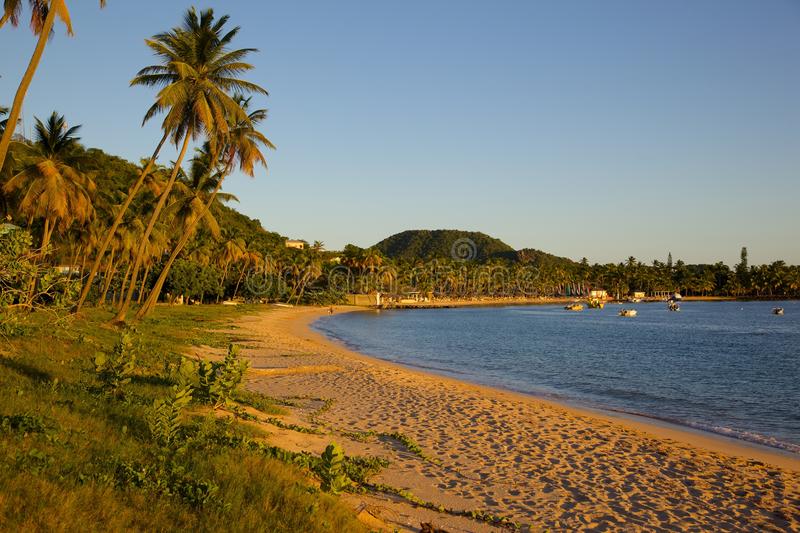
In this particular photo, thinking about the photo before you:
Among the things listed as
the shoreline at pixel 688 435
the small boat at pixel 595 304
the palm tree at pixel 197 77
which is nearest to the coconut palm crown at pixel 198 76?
the palm tree at pixel 197 77

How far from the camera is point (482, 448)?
13.2 meters

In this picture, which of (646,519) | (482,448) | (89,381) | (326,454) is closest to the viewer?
(326,454)

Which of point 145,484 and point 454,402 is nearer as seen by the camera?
point 145,484

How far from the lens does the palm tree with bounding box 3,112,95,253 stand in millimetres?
25484

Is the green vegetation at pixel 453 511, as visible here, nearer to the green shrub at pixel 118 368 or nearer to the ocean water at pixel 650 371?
the green shrub at pixel 118 368

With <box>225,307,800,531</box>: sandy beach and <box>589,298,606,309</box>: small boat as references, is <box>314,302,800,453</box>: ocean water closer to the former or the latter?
<box>225,307,800,531</box>: sandy beach

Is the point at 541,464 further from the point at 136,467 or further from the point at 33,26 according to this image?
the point at 33,26

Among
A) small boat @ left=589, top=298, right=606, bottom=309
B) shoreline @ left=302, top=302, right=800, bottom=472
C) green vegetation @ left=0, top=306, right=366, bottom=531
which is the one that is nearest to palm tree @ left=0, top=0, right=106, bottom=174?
green vegetation @ left=0, top=306, right=366, bottom=531

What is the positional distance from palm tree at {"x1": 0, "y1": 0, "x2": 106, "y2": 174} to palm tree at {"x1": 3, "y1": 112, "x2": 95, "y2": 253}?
11344mm

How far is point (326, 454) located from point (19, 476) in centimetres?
347

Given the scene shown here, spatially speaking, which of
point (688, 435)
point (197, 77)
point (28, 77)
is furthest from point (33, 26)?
point (688, 435)

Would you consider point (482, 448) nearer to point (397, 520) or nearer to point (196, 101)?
point (397, 520)

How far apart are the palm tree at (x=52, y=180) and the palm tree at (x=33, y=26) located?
37.2 feet

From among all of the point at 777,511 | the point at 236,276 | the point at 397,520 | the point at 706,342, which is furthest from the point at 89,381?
the point at 236,276
